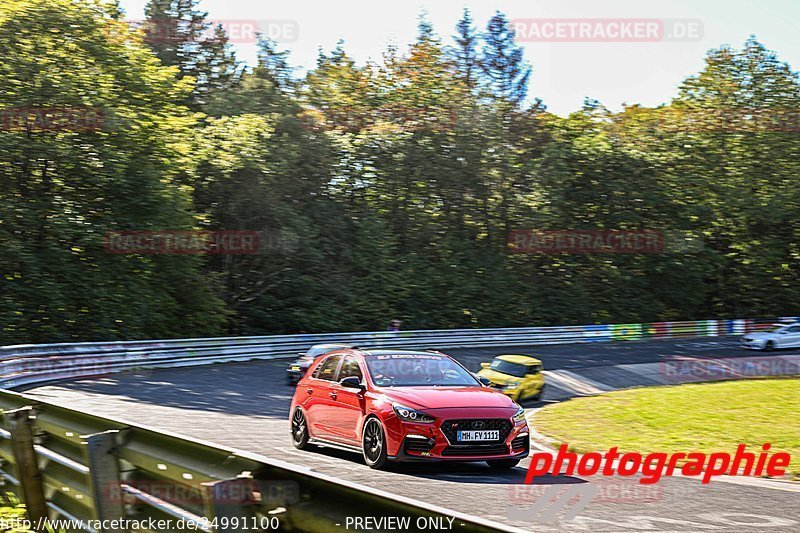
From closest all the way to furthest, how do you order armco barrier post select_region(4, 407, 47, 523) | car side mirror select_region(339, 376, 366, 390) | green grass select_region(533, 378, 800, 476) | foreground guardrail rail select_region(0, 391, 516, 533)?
foreground guardrail rail select_region(0, 391, 516, 533) → armco barrier post select_region(4, 407, 47, 523) → car side mirror select_region(339, 376, 366, 390) → green grass select_region(533, 378, 800, 476)

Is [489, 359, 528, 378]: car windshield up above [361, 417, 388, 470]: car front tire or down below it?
below

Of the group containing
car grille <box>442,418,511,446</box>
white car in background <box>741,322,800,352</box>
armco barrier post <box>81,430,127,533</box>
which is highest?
armco barrier post <box>81,430,127,533</box>

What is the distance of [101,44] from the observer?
3672 centimetres

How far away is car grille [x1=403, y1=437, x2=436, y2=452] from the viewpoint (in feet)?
37.3

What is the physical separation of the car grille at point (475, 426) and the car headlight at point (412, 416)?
200 mm

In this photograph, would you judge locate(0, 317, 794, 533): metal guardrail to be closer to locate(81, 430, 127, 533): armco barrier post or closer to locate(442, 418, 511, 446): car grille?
locate(81, 430, 127, 533): armco barrier post

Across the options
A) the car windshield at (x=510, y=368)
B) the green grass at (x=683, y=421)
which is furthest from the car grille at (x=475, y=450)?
the car windshield at (x=510, y=368)

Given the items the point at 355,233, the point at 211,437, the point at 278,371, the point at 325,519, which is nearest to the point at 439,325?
the point at 355,233

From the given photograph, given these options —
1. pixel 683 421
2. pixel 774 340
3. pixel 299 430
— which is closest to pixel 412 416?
pixel 299 430

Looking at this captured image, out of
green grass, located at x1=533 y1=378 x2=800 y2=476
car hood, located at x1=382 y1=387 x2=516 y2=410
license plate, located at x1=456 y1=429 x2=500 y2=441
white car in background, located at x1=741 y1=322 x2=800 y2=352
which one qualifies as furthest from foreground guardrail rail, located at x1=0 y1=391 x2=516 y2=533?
white car in background, located at x1=741 y1=322 x2=800 y2=352

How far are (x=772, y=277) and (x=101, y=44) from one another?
40.2 meters

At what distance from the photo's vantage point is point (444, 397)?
11.9 m

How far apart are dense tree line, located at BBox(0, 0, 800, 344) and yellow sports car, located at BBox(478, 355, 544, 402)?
16198 millimetres

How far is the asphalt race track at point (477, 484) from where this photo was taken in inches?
348
